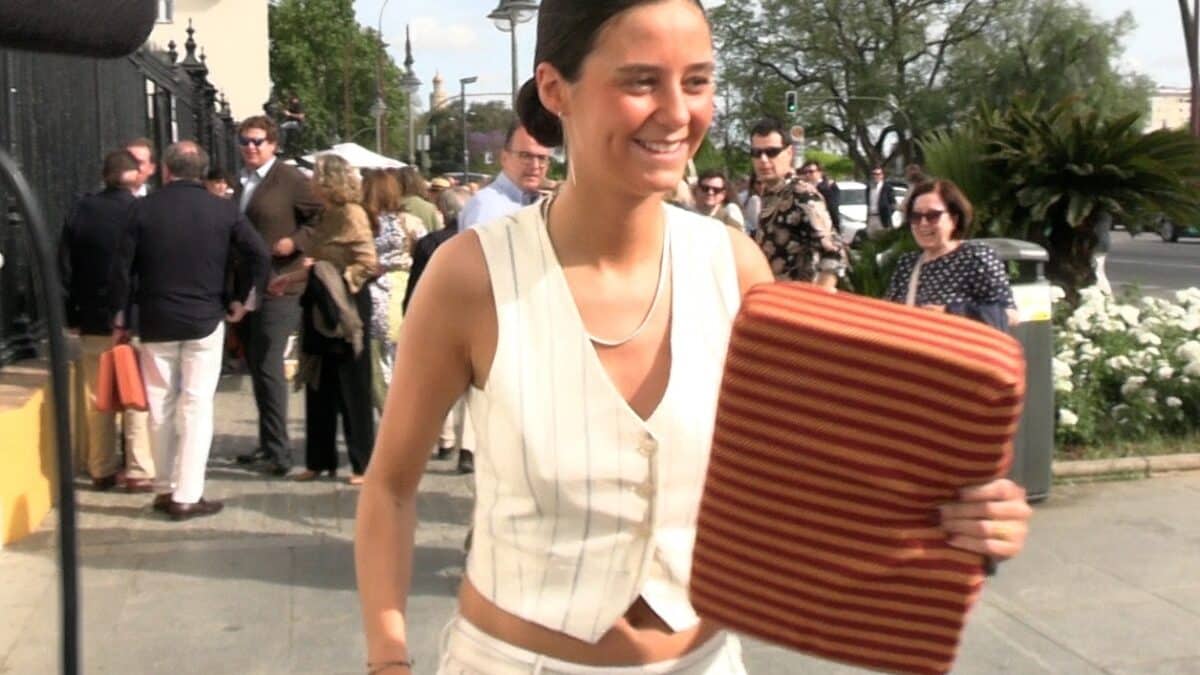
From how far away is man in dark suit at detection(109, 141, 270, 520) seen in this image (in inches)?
297

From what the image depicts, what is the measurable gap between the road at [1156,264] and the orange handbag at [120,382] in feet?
46.4

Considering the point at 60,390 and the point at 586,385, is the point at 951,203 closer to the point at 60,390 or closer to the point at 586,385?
the point at 586,385

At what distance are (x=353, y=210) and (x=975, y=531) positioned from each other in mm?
7190

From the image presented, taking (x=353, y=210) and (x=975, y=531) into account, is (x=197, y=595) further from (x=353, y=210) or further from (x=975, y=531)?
(x=975, y=531)

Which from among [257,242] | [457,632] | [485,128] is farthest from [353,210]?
[485,128]

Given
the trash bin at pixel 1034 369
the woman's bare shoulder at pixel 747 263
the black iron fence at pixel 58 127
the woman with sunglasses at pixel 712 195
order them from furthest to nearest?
the woman with sunglasses at pixel 712 195 < the black iron fence at pixel 58 127 < the trash bin at pixel 1034 369 < the woman's bare shoulder at pixel 747 263

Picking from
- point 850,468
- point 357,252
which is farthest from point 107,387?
point 850,468

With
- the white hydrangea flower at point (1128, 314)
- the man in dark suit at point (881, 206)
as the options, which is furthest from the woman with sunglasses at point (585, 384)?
the man in dark suit at point (881, 206)

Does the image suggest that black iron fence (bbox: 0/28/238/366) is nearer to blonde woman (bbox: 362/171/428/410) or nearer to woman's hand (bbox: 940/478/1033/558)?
blonde woman (bbox: 362/171/428/410)

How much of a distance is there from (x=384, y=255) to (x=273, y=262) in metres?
1.01

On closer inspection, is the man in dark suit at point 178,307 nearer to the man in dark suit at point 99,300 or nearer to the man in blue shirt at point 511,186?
the man in dark suit at point 99,300

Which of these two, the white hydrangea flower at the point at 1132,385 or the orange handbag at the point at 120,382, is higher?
the orange handbag at the point at 120,382

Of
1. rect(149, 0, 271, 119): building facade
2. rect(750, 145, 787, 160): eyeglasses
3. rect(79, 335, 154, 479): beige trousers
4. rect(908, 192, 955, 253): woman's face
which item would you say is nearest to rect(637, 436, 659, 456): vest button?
rect(908, 192, 955, 253): woman's face

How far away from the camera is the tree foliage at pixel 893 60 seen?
58.3 m
